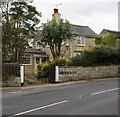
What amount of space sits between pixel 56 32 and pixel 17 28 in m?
6.39

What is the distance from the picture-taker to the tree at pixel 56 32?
31.9 m

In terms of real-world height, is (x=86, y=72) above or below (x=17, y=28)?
below

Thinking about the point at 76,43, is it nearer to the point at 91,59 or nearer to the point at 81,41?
the point at 81,41

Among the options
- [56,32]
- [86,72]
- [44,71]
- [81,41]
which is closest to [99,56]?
[86,72]

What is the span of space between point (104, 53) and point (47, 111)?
1941 cm

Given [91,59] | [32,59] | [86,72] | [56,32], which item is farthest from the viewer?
[32,59]

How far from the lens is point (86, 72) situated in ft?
87.9

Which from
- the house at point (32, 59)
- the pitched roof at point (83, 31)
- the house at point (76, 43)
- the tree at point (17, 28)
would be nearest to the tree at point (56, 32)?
the tree at point (17, 28)

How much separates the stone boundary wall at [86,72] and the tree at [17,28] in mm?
5173

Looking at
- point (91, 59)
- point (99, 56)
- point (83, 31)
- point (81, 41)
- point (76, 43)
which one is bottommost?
point (91, 59)

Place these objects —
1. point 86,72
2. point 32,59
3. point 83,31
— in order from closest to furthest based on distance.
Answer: point 86,72
point 32,59
point 83,31

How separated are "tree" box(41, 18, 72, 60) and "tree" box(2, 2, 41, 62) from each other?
4.91 feet

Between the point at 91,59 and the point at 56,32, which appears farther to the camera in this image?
the point at 56,32

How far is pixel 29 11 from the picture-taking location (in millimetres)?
31828
